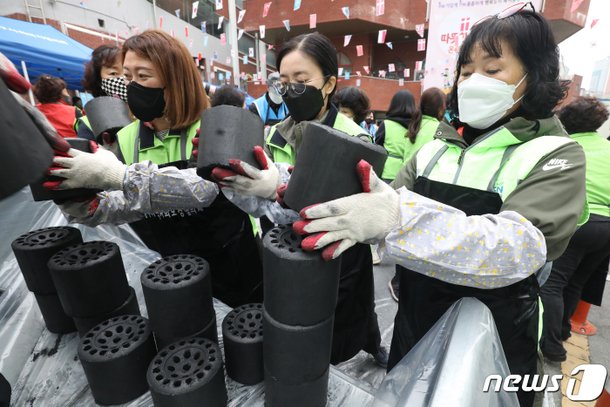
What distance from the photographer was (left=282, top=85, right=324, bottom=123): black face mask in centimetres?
161

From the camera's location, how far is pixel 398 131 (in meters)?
Answer: 3.31

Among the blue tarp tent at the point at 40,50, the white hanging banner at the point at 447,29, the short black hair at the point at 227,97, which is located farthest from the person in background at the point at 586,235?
the blue tarp tent at the point at 40,50

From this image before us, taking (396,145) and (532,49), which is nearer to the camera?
(532,49)

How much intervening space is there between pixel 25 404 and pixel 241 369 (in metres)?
0.66

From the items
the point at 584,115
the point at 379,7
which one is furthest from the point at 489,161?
the point at 379,7

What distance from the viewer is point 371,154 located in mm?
740

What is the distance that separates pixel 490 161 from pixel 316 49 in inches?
40.8

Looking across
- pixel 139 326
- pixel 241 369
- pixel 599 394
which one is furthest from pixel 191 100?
pixel 599 394

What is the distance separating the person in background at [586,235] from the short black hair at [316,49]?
79.8 inches

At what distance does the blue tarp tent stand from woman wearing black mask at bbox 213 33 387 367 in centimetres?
566

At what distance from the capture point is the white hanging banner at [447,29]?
238 inches

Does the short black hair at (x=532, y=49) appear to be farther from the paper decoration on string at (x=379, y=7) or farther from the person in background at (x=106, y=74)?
the paper decoration on string at (x=379, y=7)

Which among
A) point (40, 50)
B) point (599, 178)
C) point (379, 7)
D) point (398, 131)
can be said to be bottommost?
point (599, 178)

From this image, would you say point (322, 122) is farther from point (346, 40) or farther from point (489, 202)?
point (346, 40)
